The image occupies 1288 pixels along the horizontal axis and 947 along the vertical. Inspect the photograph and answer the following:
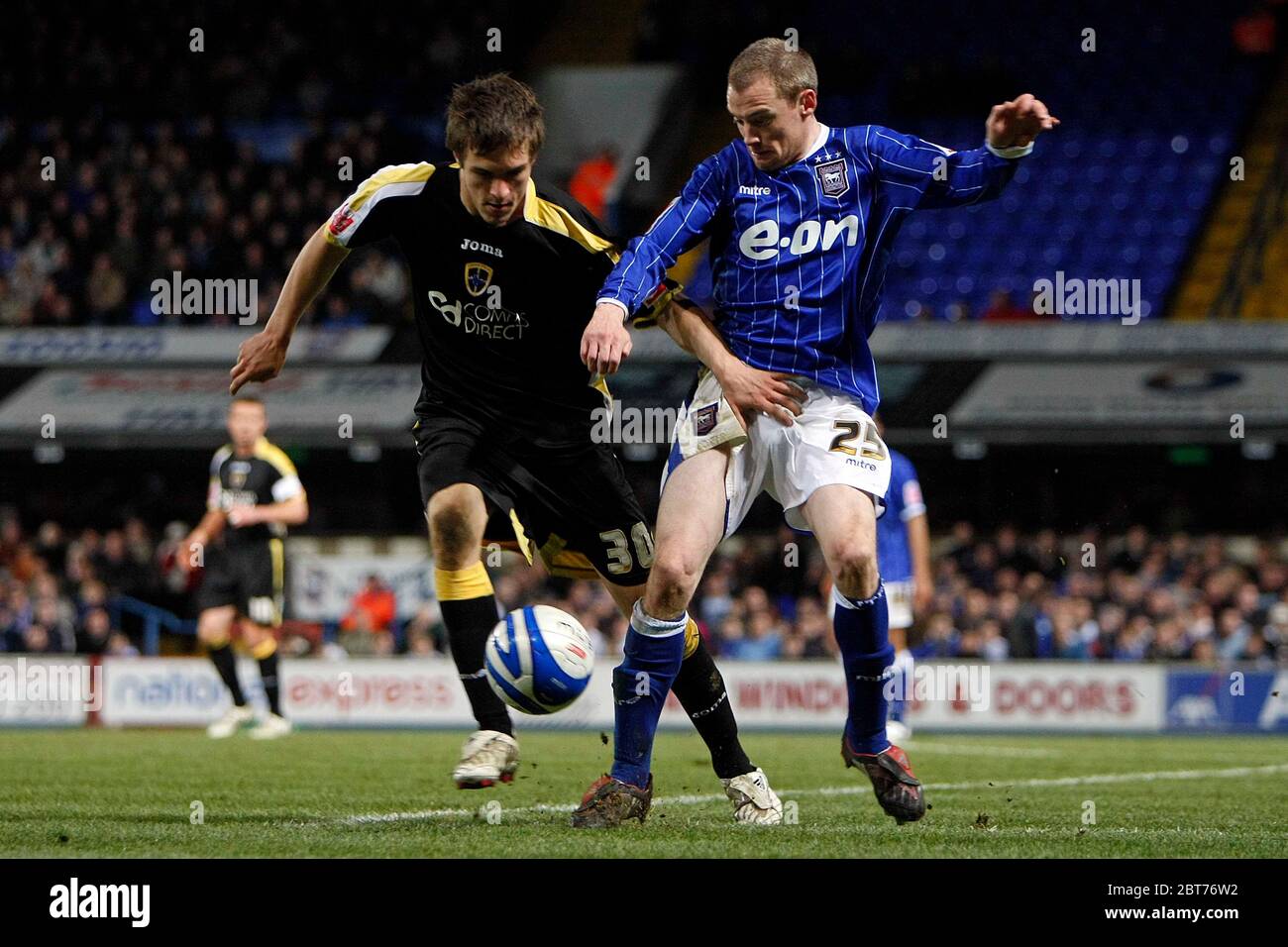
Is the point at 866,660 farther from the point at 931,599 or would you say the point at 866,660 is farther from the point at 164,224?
the point at 164,224

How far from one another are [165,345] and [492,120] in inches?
616

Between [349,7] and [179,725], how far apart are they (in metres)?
13.0

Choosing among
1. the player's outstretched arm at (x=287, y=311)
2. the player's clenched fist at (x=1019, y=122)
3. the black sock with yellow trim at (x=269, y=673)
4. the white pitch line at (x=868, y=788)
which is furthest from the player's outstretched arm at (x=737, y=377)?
the black sock with yellow trim at (x=269, y=673)

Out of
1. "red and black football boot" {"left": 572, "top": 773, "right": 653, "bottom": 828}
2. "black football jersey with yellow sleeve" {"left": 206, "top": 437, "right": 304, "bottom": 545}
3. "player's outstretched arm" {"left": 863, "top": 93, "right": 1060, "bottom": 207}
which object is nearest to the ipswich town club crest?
"player's outstretched arm" {"left": 863, "top": 93, "right": 1060, "bottom": 207}

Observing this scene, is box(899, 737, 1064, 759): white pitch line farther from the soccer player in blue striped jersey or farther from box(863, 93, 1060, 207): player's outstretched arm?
box(863, 93, 1060, 207): player's outstretched arm

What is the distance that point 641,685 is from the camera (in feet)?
19.4

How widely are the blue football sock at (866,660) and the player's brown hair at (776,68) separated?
1747mm

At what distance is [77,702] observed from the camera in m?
16.2

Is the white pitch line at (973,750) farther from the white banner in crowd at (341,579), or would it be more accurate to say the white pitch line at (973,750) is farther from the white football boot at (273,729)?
the white banner in crowd at (341,579)

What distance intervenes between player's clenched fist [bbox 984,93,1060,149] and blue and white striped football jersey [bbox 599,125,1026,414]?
0.79 feet

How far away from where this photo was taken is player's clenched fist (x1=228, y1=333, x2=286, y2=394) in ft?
20.6

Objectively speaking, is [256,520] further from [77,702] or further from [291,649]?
[291,649]

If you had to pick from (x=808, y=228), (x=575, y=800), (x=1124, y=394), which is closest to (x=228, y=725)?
(x=575, y=800)

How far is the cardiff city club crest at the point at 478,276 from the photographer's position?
20.6 feet
